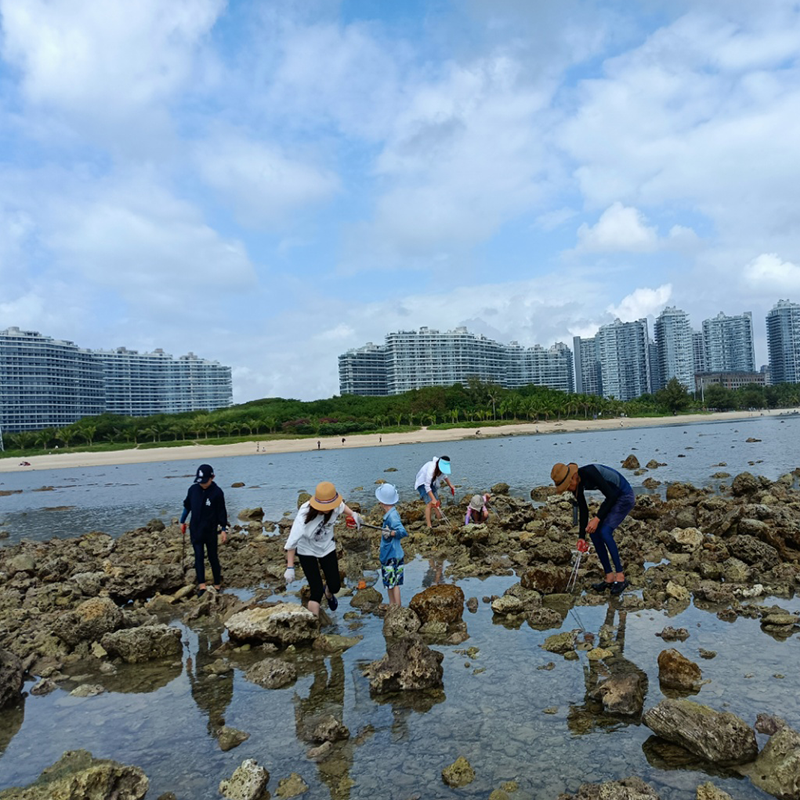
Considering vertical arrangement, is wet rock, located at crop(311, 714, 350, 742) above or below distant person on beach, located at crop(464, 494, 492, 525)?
below

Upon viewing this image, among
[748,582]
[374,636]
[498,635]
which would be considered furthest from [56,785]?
[748,582]

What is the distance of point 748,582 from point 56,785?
35.1ft

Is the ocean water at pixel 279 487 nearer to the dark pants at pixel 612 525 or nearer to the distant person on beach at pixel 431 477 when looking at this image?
the distant person on beach at pixel 431 477

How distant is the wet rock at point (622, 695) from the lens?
6.20 metres

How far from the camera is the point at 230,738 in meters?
6.15

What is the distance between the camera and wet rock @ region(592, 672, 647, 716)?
6195 millimetres

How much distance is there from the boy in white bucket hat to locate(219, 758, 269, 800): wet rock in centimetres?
419

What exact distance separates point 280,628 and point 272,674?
1.23 m

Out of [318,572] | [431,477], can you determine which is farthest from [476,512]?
[318,572]

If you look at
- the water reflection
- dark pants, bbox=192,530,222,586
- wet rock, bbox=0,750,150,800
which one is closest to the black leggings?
the water reflection

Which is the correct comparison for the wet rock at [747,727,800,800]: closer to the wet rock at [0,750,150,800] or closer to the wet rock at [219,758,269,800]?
the wet rock at [219,758,269,800]

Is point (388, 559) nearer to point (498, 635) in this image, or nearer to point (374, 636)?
point (374, 636)

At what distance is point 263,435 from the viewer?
120938 millimetres

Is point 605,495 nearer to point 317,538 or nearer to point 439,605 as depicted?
point 439,605
